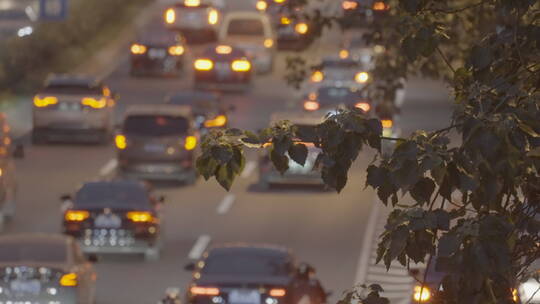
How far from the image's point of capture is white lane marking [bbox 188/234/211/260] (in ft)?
98.9

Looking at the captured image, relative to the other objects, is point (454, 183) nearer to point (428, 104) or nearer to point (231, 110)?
point (231, 110)

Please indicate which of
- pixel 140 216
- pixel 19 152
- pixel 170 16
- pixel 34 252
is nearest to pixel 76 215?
pixel 140 216

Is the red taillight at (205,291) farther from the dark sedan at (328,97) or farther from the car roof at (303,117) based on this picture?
the dark sedan at (328,97)

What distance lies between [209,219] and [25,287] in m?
11.7

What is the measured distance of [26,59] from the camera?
52.7 metres

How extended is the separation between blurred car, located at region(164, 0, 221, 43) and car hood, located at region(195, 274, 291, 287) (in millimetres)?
40709

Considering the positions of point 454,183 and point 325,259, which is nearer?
point 454,183

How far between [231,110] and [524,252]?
36.3m

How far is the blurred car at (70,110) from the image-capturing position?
4066cm

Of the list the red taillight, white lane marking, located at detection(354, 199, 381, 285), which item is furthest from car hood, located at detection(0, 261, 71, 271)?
white lane marking, located at detection(354, 199, 381, 285)

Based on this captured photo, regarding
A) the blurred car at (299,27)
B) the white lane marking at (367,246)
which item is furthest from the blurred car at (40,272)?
the white lane marking at (367,246)

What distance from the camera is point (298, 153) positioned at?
28.1 ft

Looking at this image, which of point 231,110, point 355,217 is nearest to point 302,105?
point 231,110

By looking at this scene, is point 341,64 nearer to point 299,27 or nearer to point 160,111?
point 160,111
